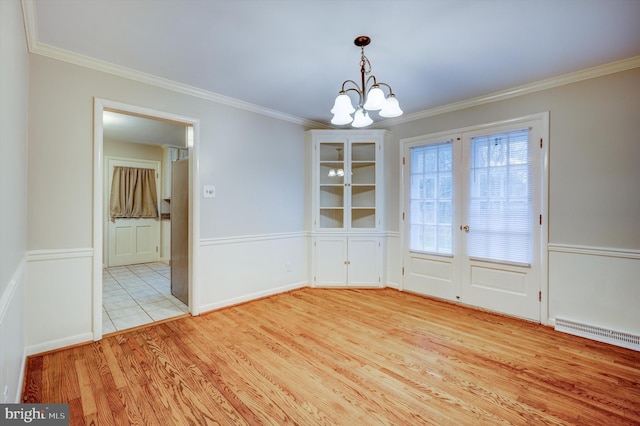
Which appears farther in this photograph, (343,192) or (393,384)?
(343,192)

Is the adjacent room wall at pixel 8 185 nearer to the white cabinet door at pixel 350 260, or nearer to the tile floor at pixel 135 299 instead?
the tile floor at pixel 135 299

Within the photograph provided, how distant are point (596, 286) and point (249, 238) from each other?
3.66m

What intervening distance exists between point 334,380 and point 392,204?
280 cm

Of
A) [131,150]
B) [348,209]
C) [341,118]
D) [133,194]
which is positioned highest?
[131,150]

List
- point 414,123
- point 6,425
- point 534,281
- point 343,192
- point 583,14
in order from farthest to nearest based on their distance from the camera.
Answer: point 343,192
point 414,123
point 534,281
point 583,14
point 6,425

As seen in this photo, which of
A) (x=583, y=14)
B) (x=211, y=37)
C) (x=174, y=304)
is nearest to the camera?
(x=583, y=14)

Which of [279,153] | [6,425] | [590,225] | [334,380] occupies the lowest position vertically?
[334,380]

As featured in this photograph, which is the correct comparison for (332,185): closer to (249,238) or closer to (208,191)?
(249,238)

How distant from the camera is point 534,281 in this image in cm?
313

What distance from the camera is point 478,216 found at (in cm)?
352

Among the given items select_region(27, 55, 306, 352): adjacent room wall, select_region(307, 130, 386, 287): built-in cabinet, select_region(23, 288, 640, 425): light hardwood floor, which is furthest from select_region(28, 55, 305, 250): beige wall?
select_region(23, 288, 640, 425): light hardwood floor

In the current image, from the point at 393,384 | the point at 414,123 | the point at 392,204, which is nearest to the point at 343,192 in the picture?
the point at 392,204

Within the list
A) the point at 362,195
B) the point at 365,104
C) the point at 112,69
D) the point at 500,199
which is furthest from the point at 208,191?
the point at 500,199

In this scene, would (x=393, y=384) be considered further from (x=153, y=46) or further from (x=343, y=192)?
(x=153, y=46)
